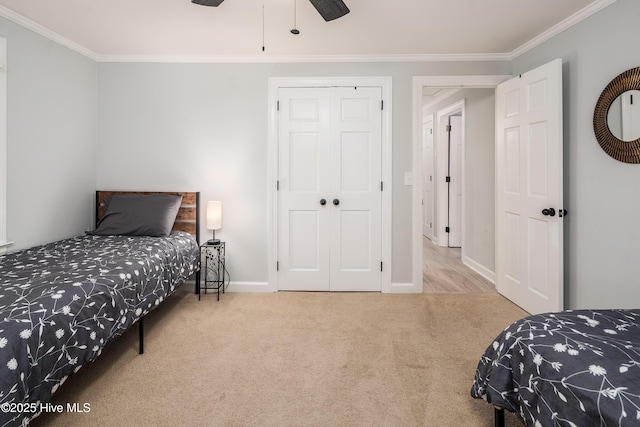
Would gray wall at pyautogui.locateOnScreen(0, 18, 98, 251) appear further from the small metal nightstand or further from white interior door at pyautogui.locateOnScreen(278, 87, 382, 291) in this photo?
white interior door at pyautogui.locateOnScreen(278, 87, 382, 291)

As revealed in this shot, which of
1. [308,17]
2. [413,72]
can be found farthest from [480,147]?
[308,17]

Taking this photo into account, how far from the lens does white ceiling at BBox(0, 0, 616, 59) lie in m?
2.56

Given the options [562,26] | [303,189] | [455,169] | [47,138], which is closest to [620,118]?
[562,26]

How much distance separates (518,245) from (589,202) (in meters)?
0.76

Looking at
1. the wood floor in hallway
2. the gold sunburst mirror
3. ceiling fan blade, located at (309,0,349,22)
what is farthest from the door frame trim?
the gold sunburst mirror

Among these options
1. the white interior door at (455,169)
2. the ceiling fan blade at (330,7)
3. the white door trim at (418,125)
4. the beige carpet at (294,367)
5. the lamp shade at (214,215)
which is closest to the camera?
the beige carpet at (294,367)

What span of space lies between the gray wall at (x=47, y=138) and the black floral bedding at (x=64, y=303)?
41 cm

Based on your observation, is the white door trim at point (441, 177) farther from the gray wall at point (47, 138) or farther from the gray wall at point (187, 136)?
the gray wall at point (47, 138)

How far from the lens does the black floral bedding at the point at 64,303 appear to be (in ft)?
4.23

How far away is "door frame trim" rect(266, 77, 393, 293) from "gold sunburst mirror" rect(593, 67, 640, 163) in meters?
1.71

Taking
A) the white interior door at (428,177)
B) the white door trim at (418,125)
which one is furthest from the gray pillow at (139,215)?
the white interior door at (428,177)

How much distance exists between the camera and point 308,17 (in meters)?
2.72

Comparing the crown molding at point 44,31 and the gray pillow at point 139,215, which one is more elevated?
the crown molding at point 44,31

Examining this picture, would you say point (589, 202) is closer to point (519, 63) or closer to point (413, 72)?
point (519, 63)
